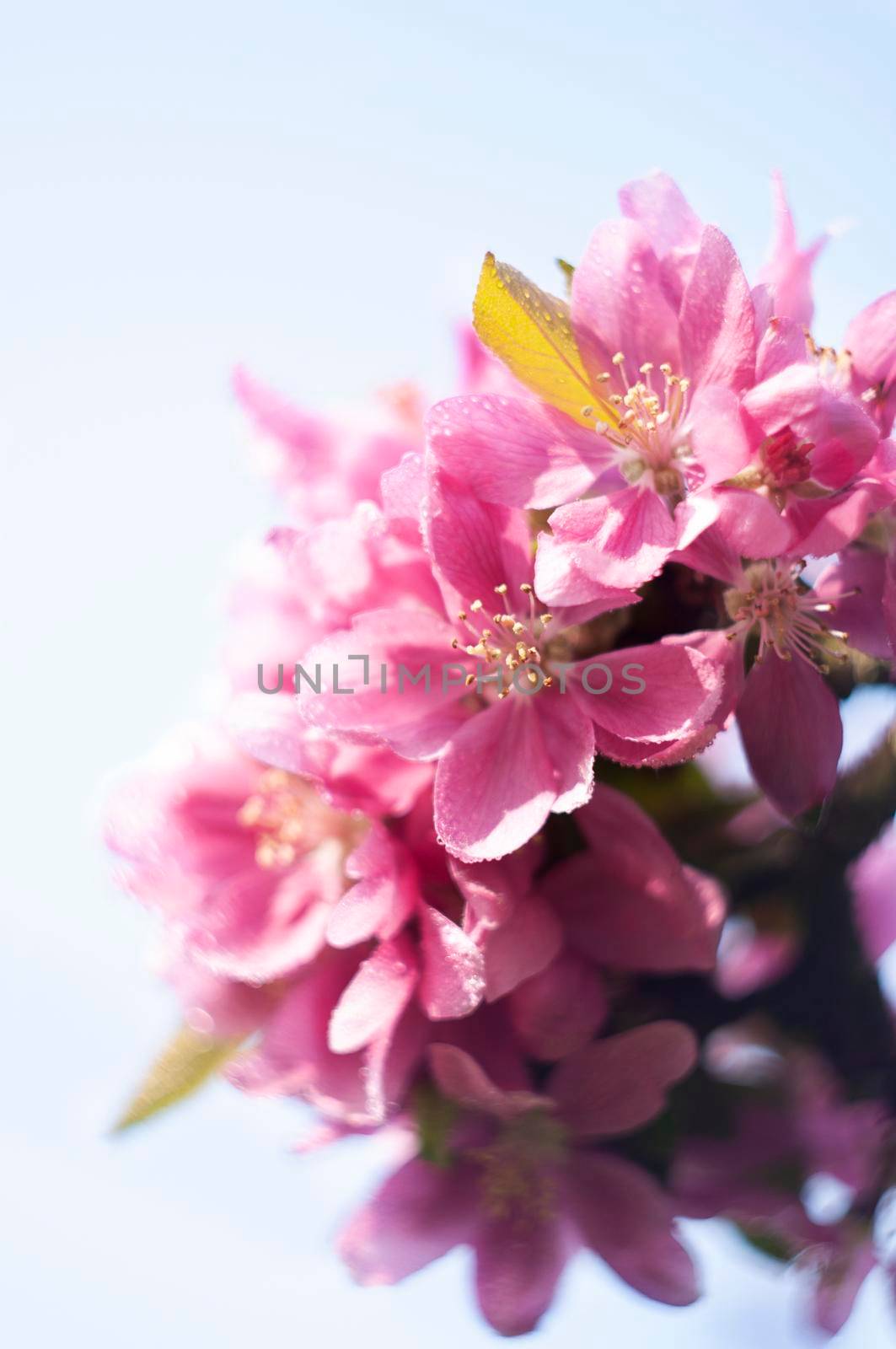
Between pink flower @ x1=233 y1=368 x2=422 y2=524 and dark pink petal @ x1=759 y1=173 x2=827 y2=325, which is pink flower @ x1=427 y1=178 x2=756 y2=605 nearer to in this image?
dark pink petal @ x1=759 y1=173 x2=827 y2=325

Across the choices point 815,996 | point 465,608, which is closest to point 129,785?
point 465,608

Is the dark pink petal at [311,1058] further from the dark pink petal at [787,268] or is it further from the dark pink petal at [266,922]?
the dark pink petal at [787,268]

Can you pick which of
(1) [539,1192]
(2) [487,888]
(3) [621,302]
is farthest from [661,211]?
(1) [539,1192]

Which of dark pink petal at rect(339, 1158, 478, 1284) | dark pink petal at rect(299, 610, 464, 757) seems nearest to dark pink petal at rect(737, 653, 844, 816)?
dark pink petal at rect(299, 610, 464, 757)

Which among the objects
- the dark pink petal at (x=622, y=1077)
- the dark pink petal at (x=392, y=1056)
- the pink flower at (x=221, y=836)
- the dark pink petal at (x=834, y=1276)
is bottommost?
the dark pink petal at (x=834, y=1276)

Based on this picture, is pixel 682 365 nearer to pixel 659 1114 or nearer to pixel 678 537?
pixel 678 537

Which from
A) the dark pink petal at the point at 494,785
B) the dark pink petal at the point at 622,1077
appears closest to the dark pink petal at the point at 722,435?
the dark pink petal at the point at 494,785
